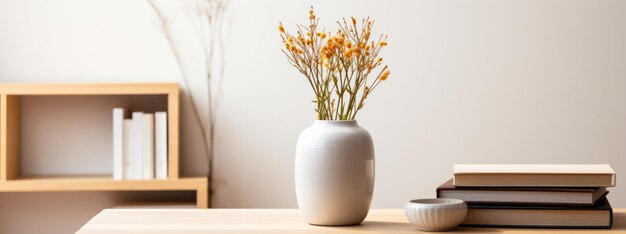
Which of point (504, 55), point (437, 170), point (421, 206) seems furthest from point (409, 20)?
point (421, 206)

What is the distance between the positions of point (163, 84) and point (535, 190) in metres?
1.75

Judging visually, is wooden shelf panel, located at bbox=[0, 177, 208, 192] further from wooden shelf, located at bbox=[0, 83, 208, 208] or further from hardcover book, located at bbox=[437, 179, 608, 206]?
hardcover book, located at bbox=[437, 179, 608, 206]

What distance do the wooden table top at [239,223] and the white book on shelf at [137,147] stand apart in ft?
3.88

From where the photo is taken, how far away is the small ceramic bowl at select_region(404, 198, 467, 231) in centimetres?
155

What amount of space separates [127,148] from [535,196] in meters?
1.84

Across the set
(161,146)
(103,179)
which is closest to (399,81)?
(161,146)

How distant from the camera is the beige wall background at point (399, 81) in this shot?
3.24 m

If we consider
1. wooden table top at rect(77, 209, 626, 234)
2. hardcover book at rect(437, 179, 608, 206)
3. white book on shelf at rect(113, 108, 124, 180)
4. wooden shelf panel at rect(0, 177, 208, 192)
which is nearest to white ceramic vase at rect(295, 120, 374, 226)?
wooden table top at rect(77, 209, 626, 234)

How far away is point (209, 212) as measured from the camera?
186cm

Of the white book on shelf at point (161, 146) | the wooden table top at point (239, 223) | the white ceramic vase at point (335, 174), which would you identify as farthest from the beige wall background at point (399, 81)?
the white ceramic vase at point (335, 174)

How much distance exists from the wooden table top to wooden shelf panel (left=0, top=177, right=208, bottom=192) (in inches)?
45.3

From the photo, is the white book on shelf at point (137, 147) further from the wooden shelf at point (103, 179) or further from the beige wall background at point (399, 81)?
the beige wall background at point (399, 81)

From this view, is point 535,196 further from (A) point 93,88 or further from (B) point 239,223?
(A) point 93,88

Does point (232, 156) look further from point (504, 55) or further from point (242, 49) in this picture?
point (504, 55)
